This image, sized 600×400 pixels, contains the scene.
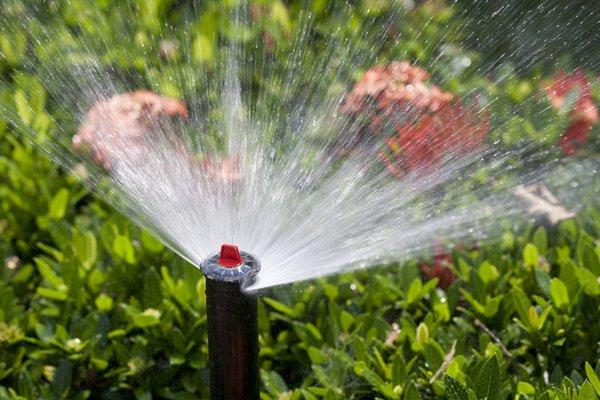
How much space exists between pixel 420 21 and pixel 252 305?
8.64ft

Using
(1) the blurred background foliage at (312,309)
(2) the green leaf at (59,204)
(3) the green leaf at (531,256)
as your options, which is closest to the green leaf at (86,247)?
(1) the blurred background foliage at (312,309)

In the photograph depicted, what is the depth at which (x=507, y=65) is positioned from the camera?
3.84 metres

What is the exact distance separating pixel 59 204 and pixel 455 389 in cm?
183

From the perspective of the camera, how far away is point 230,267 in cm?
176

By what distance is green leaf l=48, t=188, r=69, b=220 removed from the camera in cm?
321

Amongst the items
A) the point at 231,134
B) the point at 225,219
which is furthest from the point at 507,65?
the point at 225,219

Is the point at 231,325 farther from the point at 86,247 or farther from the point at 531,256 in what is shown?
the point at 531,256

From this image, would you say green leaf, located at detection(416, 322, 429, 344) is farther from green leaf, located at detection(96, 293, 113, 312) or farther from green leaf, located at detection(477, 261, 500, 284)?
green leaf, located at detection(96, 293, 113, 312)

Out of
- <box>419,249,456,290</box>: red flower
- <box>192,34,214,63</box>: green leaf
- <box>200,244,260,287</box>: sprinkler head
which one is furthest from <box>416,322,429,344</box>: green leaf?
<box>192,34,214,63</box>: green leaf

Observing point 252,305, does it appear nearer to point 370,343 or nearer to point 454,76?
point 370,343

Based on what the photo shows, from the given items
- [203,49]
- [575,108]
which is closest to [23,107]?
[203,49]

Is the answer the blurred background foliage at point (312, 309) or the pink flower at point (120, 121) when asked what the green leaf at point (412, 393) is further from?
the pink flower at point (120, 121)

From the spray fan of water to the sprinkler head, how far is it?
5 centimetres

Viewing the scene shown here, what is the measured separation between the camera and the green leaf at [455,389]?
189cm
